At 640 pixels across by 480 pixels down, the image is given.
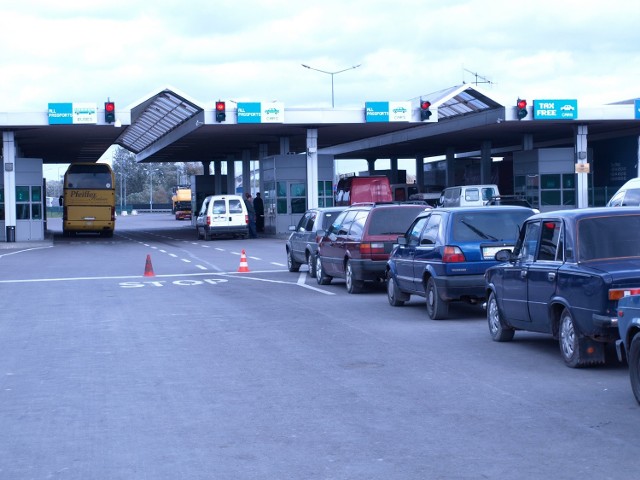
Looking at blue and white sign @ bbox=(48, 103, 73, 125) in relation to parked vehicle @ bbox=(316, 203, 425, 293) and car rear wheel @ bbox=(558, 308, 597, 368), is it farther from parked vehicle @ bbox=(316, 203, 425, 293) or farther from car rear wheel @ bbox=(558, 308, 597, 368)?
car rear wheel @ bbox=(558, 308, 597, 368)

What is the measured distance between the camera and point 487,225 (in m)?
14.9

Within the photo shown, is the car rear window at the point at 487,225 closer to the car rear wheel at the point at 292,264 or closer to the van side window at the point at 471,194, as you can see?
the car rear wheel at the point at 292,264

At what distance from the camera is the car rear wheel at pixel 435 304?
48.4ft

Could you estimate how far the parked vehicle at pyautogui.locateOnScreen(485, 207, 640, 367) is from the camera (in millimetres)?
9789

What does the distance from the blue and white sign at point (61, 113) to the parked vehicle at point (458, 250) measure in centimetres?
2949

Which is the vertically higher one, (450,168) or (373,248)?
(450,168)

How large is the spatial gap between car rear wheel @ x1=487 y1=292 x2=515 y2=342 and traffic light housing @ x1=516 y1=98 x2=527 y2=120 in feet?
110

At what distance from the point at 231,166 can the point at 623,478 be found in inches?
2625

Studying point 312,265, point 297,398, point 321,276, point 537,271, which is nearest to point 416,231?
point 537,271

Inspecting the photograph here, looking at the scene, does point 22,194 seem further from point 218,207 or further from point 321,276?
point 321,276

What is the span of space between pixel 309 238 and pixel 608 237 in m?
13.8

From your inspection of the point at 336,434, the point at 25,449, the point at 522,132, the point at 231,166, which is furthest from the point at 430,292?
the point at 231,166

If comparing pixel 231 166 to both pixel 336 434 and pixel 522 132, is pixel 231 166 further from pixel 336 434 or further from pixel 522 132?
pixel 336 434

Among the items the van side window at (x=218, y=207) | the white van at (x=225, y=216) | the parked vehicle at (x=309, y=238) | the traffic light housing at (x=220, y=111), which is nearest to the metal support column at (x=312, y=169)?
the white van at (x=225, y=216)
